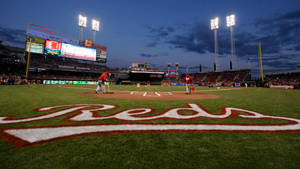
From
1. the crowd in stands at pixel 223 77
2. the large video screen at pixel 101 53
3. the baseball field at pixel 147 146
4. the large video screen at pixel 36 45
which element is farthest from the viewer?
the large video screen at pixel 101 53

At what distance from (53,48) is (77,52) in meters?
7.20

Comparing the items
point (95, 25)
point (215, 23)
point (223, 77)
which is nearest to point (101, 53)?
point (95, 25)

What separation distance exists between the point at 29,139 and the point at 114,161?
184 centimetres

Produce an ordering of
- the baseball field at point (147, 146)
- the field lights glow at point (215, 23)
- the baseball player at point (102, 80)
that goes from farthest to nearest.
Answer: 1. the field lights glow at point (215, 23)
2. the baseball player at point (102, 80)
3. the baseball field at point (147, 146)

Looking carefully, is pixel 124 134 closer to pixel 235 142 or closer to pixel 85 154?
pixel 85 154

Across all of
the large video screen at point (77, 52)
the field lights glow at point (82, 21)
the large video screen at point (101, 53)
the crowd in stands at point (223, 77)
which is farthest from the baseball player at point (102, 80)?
the field lights glow at point (82, 21)

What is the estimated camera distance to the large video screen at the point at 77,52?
43.8 metres

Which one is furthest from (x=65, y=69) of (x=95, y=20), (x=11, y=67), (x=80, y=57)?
(x=95, y=20)

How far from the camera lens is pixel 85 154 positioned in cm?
188

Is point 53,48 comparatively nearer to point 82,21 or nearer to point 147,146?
point 82,21

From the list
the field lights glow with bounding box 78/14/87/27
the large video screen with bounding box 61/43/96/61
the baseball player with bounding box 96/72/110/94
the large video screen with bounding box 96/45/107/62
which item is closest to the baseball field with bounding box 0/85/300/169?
the baseball player with bounding box 96/72/110/94

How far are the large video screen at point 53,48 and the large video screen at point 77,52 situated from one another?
3.85ft

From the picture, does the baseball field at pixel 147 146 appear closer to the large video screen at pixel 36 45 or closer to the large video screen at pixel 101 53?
the large video screen at pixel 36 45

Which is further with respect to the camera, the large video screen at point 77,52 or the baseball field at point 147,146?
the large video screen at point 77,52
